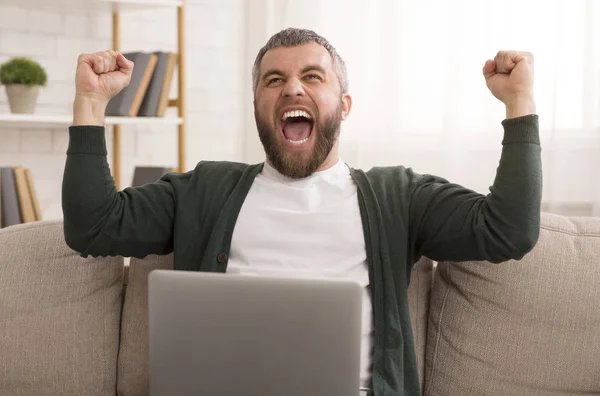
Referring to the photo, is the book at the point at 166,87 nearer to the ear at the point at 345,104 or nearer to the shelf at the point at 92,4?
the shelf at the point at 92,4

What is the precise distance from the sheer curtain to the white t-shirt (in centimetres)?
102

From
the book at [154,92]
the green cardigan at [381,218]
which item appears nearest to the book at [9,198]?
the book at [154,92]

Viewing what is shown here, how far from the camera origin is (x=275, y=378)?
1.14 m

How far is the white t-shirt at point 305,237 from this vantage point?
1633mm

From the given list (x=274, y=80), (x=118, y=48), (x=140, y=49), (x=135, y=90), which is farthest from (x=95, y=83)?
(x=140, y=49)

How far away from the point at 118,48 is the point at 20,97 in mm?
544

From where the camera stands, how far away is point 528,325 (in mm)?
1630

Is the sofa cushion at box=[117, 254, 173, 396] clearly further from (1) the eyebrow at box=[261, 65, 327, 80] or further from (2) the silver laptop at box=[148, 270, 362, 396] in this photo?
(2) the silver laptop at box=[148, 270, 362, 396]

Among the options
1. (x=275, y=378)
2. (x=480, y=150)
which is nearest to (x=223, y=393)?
(x=275, y=378)

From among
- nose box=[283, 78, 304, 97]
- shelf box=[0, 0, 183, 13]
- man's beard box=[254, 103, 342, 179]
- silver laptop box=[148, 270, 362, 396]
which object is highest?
shelf box=[0, 0, 183, 13]

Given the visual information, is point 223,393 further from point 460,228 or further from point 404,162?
point 404,162

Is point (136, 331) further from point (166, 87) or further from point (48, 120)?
point (166, 87)

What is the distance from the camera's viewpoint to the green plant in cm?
286

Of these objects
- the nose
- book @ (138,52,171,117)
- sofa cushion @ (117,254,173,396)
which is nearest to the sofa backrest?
sofa cushion @ (117,254,173,396)
